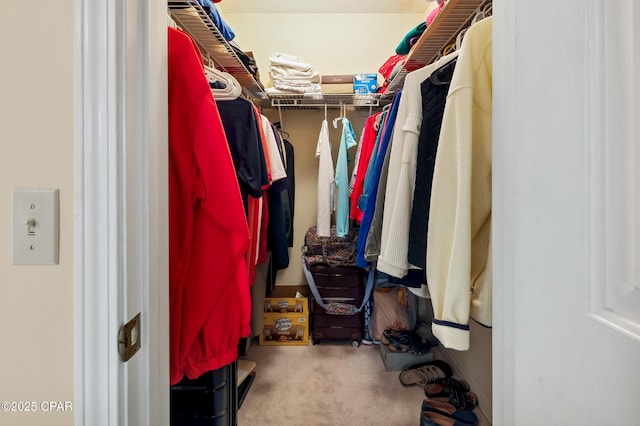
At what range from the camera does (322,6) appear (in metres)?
2.32

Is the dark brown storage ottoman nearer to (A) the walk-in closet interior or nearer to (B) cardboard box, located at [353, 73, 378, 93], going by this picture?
(A) the walk-in closet interior

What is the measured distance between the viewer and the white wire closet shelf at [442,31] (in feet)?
3.64

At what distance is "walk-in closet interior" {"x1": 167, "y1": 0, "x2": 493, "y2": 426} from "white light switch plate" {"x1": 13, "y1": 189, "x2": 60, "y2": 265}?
0.35 m

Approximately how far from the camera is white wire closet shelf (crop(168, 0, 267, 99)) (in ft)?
3.72

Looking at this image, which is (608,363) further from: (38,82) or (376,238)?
(376,238)

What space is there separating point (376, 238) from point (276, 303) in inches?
52.8

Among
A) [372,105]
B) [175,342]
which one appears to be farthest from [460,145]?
[372,105]

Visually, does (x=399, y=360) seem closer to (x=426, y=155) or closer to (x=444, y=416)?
(x=444, y=416)

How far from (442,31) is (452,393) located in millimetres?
1832

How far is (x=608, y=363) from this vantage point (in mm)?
281

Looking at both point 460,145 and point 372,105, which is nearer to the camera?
point 460,145

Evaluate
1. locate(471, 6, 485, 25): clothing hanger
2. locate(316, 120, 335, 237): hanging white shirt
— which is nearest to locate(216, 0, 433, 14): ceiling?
locate(316, 120, 335, 237): hanging white shirt

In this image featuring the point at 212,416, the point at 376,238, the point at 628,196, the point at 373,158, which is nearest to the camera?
the point at 628,196

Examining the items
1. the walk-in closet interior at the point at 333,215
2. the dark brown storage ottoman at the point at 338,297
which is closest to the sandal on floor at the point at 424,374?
the walk-in closet interior at the point at 333,215
